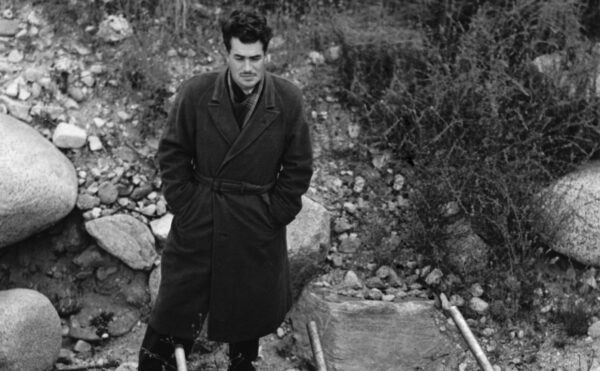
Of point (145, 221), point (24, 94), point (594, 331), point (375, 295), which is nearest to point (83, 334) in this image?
point (145, 221)

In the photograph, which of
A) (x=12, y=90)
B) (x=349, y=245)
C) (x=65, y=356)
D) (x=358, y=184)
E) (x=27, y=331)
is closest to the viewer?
(x=27, y=331)

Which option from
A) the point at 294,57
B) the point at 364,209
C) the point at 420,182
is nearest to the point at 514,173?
the point at 420,182

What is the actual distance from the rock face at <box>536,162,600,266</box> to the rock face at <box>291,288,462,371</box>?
844 millimetres

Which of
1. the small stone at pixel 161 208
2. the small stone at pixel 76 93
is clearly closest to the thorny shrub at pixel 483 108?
the small stone at pixel 161 208

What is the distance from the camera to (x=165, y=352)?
3756 millimetres

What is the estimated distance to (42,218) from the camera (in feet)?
15.1

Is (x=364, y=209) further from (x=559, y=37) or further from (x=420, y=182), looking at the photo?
(x=559, y=37)

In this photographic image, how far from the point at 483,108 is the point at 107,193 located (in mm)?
2245

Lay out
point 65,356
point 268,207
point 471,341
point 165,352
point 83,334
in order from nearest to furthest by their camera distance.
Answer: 1. point 471,341
2. point 268,207
3. point 165,352
4. point 65,356
5. point 83,334

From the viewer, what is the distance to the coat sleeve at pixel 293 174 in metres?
3.53

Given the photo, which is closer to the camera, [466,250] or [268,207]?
[268,207]

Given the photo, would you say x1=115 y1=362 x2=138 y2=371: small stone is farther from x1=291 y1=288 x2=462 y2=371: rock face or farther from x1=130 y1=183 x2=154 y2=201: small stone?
x1=130 y1=183 x2=154 y2=201: small stone

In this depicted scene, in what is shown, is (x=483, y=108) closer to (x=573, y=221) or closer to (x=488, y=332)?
(x=573, y=221)

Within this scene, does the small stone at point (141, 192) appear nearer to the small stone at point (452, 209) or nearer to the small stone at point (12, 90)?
the small stone at point (12, 90)
